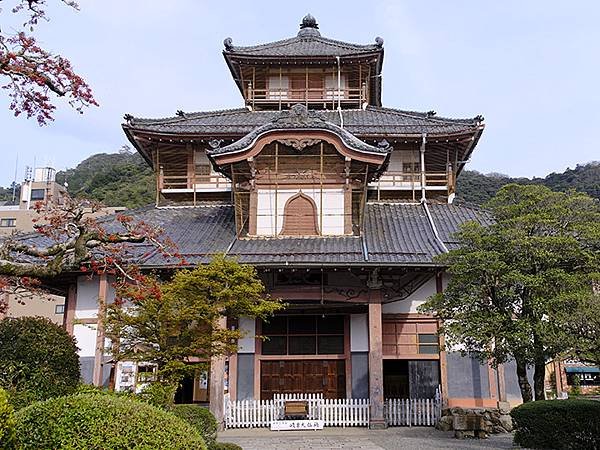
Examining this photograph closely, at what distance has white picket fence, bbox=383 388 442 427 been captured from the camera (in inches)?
746

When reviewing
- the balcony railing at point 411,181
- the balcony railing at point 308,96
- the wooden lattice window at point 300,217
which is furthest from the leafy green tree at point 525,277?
the balcony railing at point 308,96

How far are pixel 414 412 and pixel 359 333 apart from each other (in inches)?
120

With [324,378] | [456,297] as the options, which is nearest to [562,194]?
[456,297]

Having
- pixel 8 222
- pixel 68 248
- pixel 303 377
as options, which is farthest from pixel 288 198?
pixel 8 222

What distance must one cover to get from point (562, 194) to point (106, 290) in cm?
1373

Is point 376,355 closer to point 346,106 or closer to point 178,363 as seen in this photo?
point 178,363

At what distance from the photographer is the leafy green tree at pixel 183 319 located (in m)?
13.0

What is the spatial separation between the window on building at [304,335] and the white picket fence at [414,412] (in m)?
2.57

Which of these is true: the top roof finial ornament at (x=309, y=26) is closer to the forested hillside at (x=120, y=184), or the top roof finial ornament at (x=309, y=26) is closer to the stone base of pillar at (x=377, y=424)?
the stone base of pillar at (x=377, y=424)

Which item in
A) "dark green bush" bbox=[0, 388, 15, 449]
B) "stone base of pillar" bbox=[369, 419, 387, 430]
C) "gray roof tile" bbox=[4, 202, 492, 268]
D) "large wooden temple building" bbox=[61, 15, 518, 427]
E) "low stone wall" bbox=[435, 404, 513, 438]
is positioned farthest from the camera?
"large wooden temple building" bbox=[61, 15, 518, 427]

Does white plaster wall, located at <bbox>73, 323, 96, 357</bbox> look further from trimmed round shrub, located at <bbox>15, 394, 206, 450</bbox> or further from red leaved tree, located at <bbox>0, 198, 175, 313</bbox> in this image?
trimmed round shrub, located at <bbox>15, 394, 206, 450</bbox>

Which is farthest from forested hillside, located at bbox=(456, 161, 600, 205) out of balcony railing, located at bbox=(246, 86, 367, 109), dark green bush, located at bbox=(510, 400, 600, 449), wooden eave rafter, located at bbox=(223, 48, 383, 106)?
dark green bush, located at bbox=(510, 400, 600, 449)

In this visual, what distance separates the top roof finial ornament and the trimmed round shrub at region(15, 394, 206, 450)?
27.0m

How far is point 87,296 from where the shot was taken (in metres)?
20.3
